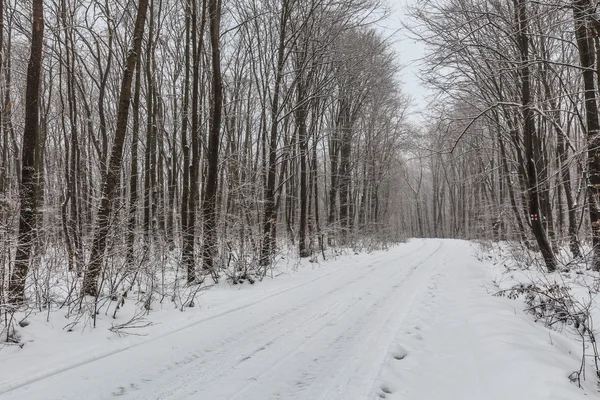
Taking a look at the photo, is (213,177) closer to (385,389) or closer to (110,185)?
(110,185)

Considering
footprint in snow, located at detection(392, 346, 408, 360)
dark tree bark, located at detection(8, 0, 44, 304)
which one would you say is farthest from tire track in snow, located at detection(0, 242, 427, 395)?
footprint in snow, located at detection(392, 346, 408, 360)

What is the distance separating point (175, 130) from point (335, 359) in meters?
13.4

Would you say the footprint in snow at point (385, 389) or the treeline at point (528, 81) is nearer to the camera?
the footprint in snow at point (385, 389)

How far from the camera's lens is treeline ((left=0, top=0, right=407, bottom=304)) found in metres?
5.70

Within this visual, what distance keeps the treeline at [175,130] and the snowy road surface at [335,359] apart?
1880 mm

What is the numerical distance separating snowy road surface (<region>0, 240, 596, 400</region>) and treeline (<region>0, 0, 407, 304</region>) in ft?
6.17

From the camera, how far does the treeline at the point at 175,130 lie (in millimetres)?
5703

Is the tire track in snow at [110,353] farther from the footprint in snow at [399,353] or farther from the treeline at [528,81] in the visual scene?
the treeline at [528,81]

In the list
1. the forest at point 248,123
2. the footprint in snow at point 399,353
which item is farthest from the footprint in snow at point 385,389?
the forest at point 248,123

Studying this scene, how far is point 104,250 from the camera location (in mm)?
5469

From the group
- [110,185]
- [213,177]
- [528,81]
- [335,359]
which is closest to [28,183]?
[110,185]

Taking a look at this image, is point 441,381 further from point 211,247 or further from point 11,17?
point 11,17

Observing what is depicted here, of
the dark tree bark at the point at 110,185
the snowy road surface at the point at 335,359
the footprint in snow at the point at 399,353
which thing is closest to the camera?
the snowy road surface at the point at 335,359

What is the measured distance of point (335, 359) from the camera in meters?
3.96
